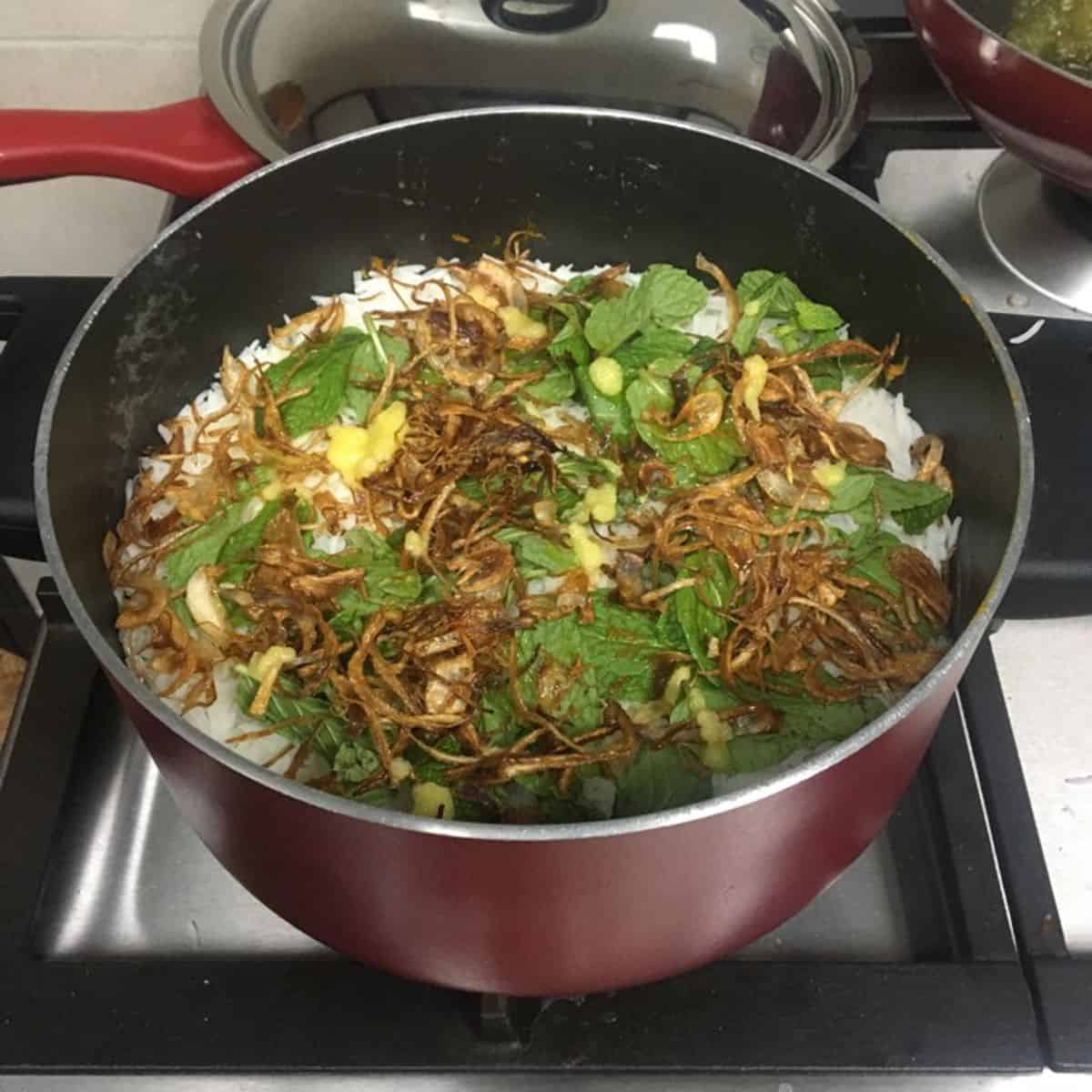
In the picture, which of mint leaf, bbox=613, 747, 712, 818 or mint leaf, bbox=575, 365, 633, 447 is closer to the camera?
mint leaf, bbox=613, 747, 712, 818

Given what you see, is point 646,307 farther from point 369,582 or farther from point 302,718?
point 302,718

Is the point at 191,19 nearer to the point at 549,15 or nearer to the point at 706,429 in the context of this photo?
the point at 549,15

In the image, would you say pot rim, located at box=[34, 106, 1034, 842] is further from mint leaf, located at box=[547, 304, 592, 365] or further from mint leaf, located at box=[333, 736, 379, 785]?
mint leaf, located at box=[547, 304, 592, 365]

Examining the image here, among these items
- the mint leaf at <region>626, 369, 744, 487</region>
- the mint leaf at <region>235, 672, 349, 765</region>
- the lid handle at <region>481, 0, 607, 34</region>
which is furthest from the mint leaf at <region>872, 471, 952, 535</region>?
the lid handle at <region>481, 0, 607, 34</region>

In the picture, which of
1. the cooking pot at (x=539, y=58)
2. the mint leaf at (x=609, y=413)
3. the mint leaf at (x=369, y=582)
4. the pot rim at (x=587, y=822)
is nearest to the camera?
the pot rim at (x=587, y=822)

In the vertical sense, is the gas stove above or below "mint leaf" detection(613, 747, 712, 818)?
below

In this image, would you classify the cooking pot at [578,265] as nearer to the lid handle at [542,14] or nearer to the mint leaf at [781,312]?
the mint leaf at [781,312]

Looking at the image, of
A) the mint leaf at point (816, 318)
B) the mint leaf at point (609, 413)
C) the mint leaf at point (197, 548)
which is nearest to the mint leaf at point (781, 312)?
the mint leaf at point (816, 318)
